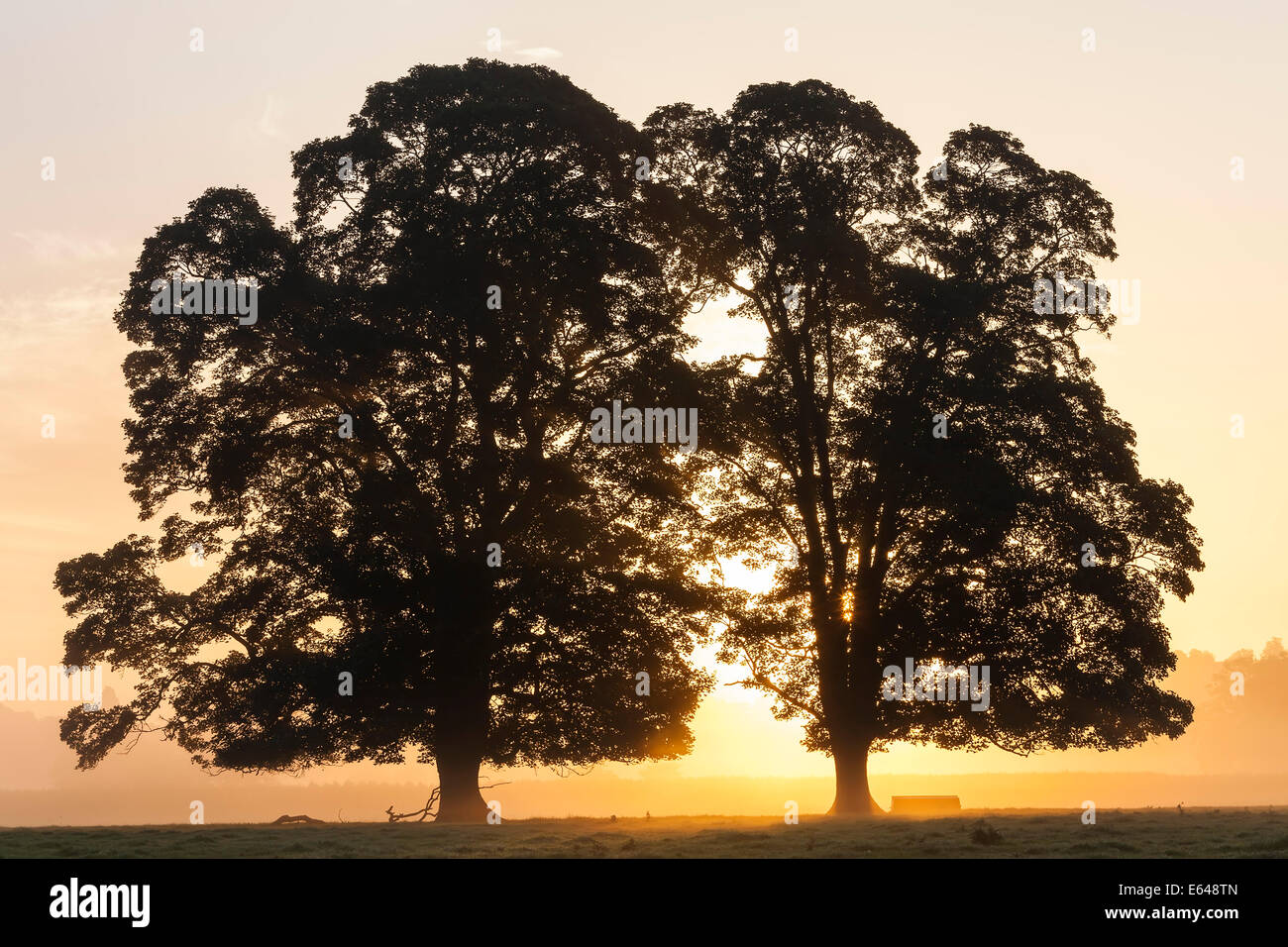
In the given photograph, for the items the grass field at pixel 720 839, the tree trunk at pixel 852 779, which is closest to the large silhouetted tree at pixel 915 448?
the tree trunk at pixel 852 779

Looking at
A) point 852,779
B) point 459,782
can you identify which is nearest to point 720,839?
point 459,782

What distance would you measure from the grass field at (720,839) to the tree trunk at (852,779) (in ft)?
20.4

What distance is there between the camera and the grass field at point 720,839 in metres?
23.3

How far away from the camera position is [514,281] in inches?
1513

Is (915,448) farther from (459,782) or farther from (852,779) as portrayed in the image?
(459,782)

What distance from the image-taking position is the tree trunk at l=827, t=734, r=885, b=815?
39438mm

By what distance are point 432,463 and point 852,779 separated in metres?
16.6

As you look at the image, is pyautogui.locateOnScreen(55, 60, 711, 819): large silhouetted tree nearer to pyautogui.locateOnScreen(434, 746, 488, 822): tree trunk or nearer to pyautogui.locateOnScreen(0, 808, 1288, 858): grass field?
pyautogui.locateOnScreen(434, 746, 488, 822): tree trunk

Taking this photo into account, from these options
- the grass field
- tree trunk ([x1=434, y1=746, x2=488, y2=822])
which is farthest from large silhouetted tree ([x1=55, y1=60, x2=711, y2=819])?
the grass field

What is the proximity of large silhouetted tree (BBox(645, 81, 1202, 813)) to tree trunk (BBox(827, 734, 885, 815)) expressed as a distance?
7 cm

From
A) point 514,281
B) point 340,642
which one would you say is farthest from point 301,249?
point 340,642

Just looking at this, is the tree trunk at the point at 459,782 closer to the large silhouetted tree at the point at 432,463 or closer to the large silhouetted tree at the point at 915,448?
the large silhouetted tree at the point at 432,463
